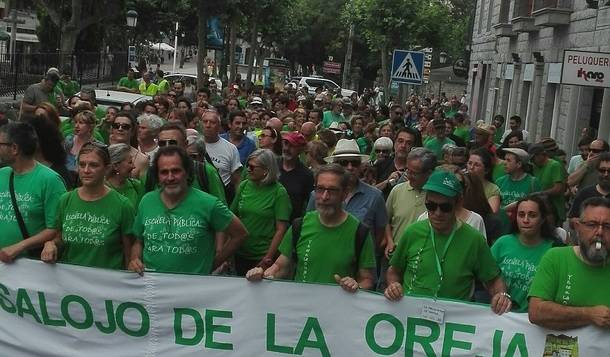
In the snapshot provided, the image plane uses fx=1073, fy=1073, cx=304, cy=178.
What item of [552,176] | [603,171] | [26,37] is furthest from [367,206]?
[26,37]

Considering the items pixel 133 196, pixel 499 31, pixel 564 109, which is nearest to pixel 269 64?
pixel 499 31

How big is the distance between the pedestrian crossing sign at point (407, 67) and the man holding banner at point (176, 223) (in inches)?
525

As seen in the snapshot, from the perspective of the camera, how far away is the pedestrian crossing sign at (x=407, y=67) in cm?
1944

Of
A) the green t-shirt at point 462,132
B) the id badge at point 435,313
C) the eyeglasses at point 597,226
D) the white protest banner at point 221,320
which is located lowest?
the white protest banner at point 221,320

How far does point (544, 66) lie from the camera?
26016 millimetres

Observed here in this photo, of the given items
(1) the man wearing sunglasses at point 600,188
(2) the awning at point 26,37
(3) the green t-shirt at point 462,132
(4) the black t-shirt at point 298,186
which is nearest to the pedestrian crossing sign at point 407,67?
(3) the green t-shirt at point 462,132

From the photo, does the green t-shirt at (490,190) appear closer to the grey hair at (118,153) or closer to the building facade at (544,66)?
the grey hair at (118,153)

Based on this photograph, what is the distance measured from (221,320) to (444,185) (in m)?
1.53

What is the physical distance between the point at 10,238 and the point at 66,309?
57 centimetres

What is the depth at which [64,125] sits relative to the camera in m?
11.7

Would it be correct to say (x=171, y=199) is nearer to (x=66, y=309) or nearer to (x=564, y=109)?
(x=66, y=309)

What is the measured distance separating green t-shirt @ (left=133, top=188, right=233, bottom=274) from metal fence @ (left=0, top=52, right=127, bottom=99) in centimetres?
2098

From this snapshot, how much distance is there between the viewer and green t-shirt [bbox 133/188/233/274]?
630 cm

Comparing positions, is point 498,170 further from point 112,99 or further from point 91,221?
point 112,99
